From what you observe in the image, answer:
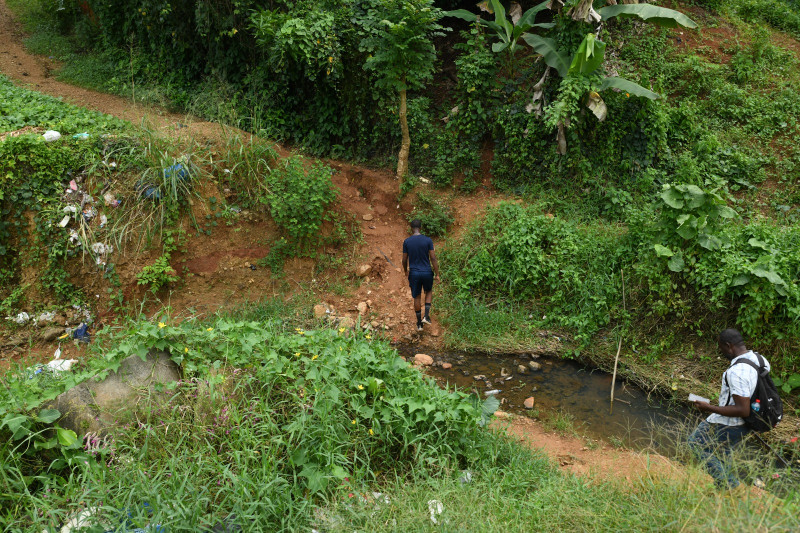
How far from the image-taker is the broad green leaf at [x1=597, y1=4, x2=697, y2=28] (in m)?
7.54

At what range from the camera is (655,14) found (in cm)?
759

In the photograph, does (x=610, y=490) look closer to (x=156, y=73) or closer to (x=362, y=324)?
(x=362, y=324)

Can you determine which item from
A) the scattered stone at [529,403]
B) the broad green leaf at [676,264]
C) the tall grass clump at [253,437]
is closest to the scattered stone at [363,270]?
the scattered stone at [529,403]

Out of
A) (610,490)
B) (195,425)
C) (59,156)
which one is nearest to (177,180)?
(59,156)

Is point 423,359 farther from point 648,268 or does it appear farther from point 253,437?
point 253,437

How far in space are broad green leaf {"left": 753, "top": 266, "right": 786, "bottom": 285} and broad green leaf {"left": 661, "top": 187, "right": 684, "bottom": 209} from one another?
1.05 m

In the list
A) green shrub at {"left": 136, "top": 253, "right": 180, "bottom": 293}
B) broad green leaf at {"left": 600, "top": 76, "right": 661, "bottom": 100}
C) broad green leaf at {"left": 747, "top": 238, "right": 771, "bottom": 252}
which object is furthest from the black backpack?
green shrub at {"left": 136, "top": 253, "right": 180, "bottom": 293}

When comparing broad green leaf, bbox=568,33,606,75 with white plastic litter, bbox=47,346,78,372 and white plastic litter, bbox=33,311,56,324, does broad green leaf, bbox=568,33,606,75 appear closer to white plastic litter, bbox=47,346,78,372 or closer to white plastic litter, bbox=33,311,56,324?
white plastic litter, bbox=47,346,78,372

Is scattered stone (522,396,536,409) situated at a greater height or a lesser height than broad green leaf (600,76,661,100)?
lesser

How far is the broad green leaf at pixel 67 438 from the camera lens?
3.47 meters

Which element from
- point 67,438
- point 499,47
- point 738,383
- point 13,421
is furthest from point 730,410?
point 499,47

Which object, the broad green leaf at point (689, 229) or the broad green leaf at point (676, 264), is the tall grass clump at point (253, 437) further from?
the broad green leaf at point (689, 229)

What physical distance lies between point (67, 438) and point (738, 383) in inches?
184

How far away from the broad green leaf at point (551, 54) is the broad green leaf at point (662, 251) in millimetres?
3041
